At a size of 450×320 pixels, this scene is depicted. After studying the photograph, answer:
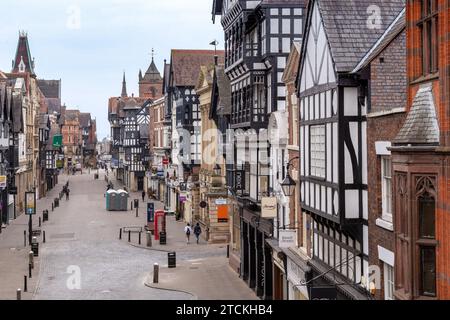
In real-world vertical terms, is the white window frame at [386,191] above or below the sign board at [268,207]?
above

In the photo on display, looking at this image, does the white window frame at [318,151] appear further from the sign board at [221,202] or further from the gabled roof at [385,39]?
the sign board at [221,202]

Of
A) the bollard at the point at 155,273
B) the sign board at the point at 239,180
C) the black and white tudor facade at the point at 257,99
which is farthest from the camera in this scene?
the sign board at the point at 239,180

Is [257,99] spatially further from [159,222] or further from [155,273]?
[159,222]

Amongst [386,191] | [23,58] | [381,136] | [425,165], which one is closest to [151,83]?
[23,58]

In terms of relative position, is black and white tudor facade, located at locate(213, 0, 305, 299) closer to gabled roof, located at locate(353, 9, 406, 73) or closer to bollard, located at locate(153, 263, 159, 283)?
bollard, located at locate(153, 263, 159, 283)

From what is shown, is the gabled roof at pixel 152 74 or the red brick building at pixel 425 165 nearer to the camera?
the red brick building at pixel 425 165

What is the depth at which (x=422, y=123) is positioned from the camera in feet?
42.2

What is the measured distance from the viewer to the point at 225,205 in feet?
155

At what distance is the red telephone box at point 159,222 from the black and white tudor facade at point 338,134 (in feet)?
96.1

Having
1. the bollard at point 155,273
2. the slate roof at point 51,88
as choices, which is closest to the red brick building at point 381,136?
the bollard at point 155,273

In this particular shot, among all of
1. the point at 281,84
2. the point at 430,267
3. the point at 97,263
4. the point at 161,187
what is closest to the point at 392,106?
the point at 430,267

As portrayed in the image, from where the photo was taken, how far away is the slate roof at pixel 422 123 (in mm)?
12625

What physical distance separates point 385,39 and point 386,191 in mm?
3774
